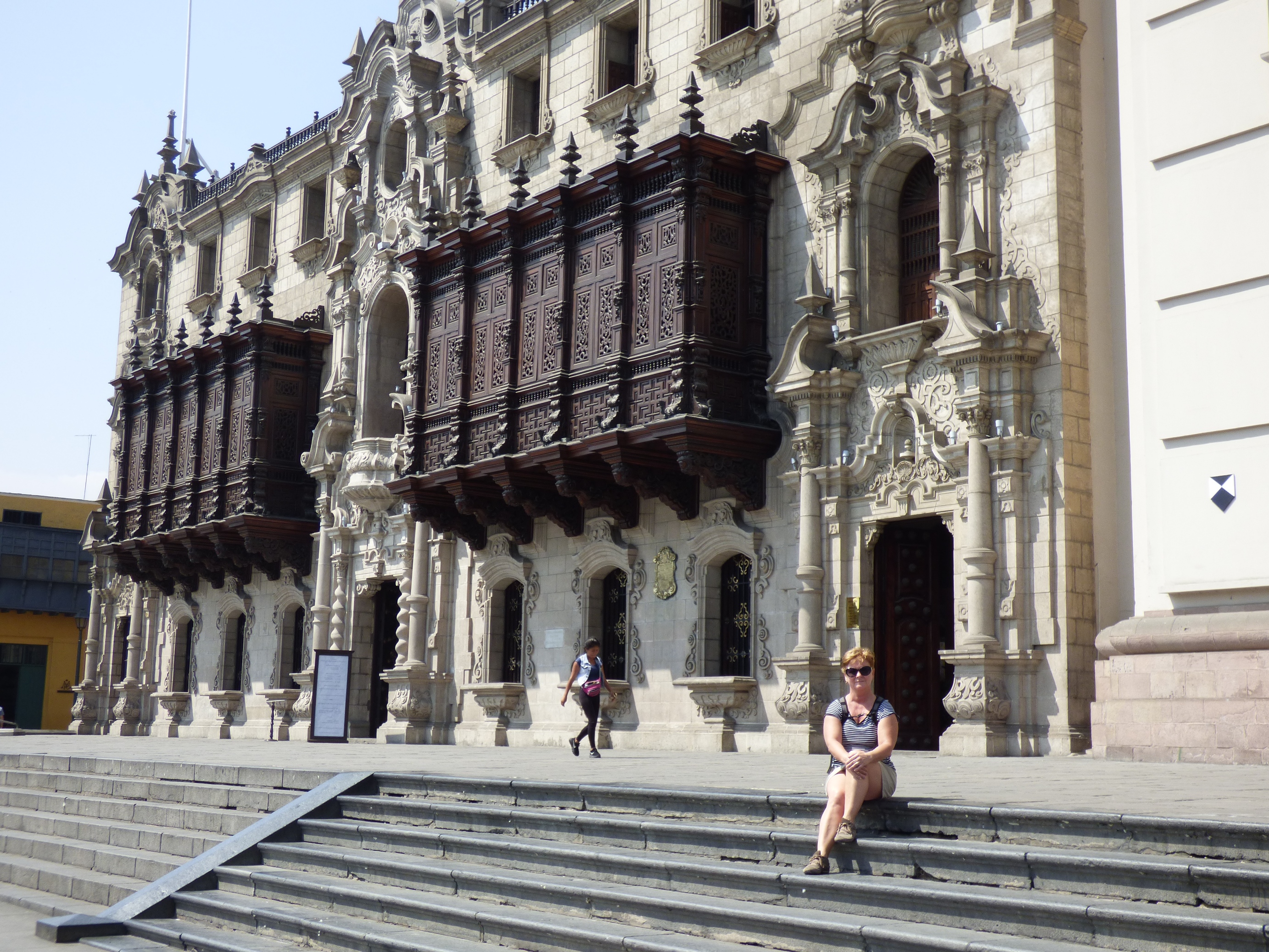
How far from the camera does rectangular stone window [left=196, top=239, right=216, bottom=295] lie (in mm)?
39188

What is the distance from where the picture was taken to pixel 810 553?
63.1ft

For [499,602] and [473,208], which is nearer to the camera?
[473,208]

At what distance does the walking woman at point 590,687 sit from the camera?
59.6 ft

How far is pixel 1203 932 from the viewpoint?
676cm

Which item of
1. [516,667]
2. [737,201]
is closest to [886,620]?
[737,201]

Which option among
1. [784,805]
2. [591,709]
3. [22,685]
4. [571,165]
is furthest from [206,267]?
[784,805]

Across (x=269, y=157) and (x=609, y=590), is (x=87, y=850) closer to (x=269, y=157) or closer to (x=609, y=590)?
(x=609, y=590)

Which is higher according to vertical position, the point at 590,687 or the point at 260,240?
the point at 260,240

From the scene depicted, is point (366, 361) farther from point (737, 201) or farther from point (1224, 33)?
point (1224, 33)

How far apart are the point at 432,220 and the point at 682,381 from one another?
9374 millimetres

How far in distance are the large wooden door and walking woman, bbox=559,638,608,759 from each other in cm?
388

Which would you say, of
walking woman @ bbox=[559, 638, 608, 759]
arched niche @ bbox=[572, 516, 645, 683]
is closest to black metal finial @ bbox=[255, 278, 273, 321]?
arched niche @ bbox=[572, 516, 645, 683]

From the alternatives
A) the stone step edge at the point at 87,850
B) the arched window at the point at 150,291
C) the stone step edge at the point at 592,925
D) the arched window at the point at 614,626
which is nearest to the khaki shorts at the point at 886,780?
the stone step edge at the point at 592,925

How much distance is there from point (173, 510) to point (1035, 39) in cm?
2467
